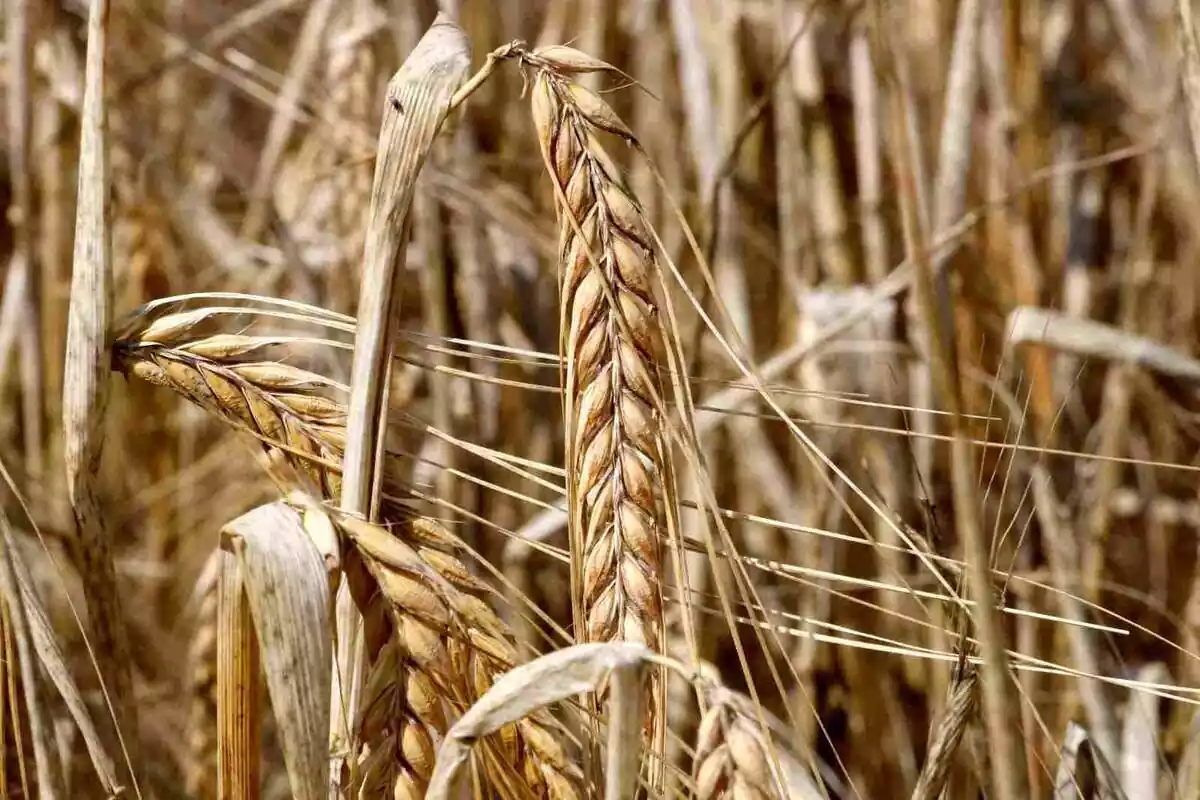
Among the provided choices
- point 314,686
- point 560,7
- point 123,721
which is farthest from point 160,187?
point 314,686

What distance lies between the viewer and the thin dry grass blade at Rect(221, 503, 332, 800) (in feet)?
Result: 1.41

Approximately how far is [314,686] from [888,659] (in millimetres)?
971

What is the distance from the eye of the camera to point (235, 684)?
481mm

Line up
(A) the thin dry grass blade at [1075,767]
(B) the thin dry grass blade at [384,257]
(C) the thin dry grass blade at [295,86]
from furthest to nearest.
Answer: (C) the thin dry grass blade at [295,86] → (A) the thin dry grass blade at [1075,767] → (B) the thin dry grass blade at [384,257]

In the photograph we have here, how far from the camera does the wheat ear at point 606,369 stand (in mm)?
500

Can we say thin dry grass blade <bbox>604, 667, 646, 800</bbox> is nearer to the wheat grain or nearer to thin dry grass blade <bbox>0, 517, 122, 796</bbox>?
the wheat grain

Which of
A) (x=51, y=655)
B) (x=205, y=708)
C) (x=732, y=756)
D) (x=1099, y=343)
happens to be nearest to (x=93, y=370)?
(x=51, y=655)

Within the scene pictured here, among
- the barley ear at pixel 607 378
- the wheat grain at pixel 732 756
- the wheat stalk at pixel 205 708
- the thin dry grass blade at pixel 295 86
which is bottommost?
the wheat stalk at pixel 205 708

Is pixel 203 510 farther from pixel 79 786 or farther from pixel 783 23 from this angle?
pixel 783 23

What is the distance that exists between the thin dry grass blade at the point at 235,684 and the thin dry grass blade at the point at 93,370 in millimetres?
103

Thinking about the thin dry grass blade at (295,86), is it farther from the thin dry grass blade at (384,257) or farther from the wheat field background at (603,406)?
the thin dry grass blade at (384,257)

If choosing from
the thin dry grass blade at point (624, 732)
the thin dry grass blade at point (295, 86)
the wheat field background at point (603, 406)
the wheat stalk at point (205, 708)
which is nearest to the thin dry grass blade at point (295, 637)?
the wheat field background at point (603, 406)

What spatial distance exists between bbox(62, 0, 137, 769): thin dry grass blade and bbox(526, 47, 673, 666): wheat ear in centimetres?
22

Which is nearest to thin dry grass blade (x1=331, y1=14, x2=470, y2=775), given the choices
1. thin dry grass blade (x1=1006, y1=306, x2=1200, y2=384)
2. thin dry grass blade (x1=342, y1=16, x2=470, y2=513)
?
thin dry grass blade (x1=342, y1=16, x2=470, y2=513)
